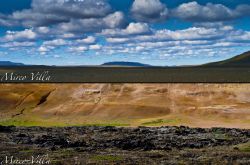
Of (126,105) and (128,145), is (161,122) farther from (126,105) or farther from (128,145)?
(128,145)

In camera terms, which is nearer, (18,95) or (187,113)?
(187,113)

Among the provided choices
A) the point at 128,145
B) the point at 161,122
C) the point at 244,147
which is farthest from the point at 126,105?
the point at 244,147

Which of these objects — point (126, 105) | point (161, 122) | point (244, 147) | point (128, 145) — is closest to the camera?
point (244, 147)

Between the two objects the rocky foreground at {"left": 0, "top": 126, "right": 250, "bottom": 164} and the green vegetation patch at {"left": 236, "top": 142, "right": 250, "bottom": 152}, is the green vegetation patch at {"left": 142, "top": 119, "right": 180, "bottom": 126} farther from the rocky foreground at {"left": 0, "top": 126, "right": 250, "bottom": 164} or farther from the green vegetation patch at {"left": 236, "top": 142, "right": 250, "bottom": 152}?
the green vegetation patch at {"left": 236, "top": 142, "right": 250, "bottom": 152}

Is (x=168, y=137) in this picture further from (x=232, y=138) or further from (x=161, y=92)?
(x=161, y=92)

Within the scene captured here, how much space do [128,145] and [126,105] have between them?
4051cm

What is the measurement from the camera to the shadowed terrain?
77.2m

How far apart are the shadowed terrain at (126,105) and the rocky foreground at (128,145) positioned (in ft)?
45.4

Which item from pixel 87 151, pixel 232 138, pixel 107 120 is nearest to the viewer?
pixel 87 151

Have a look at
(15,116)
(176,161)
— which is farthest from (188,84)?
(176,161)

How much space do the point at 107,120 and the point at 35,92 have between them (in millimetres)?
25133

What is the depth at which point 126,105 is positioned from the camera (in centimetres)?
8731

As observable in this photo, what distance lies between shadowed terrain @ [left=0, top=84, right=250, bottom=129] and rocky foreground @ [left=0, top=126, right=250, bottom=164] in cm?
1384

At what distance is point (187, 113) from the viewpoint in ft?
269
